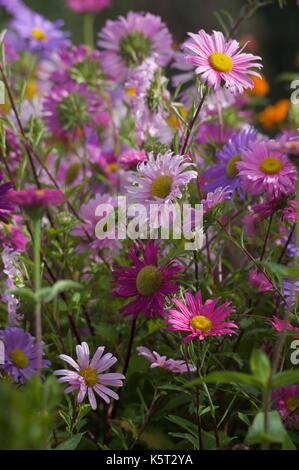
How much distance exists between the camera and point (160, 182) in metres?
0.80

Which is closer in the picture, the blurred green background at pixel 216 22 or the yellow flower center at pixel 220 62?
the yellow flower center at pixel 220 62

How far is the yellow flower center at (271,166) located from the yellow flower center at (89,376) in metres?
0.30

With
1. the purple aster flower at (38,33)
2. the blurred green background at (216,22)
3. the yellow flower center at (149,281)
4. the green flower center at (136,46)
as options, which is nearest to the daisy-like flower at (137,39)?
the green flower center at (136,46)

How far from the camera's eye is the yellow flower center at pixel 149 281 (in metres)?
0.79

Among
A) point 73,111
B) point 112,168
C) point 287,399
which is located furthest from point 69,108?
point 287,399

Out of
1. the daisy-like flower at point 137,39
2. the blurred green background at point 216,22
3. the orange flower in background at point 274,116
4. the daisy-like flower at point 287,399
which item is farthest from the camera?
the blurred green background at point 216,22

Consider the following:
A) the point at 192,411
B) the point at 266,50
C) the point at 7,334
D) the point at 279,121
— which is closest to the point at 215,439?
the point at 192,411

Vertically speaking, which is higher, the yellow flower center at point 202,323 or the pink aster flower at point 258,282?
the pink aster flower at point 258,282

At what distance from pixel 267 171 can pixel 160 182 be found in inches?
4.9

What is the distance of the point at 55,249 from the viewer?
104 centimetres

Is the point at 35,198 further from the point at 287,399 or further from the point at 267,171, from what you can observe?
the point at 287,399

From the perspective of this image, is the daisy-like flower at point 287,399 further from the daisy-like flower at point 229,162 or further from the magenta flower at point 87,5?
the magenta flower at point 87,5

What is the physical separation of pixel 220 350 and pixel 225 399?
0.23 feet

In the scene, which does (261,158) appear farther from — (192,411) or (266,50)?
(266,50)
